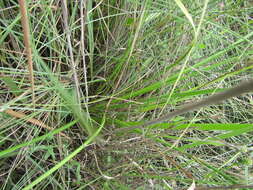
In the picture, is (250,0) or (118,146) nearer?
(118,146)

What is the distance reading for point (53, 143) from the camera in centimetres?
57

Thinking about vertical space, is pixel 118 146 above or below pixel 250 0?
below

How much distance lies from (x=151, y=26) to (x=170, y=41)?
57 mm

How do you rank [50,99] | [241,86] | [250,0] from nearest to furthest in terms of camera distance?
[241,86] → [50,99] → [250,0]

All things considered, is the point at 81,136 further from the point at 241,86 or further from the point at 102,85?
the point at 241,86

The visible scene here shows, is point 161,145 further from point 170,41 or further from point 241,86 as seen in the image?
point 241,86

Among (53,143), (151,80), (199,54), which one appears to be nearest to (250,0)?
(199,54)

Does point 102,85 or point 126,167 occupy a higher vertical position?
point 102,85

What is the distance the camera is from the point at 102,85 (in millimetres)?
593

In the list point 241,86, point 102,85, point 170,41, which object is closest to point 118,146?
point 102,85

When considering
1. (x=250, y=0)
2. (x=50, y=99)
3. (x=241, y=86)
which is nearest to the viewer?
(x=241, y=86)

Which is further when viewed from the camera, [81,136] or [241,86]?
[81,136]

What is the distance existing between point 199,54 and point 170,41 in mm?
146

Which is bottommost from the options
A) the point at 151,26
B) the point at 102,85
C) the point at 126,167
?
the point at 126,167
